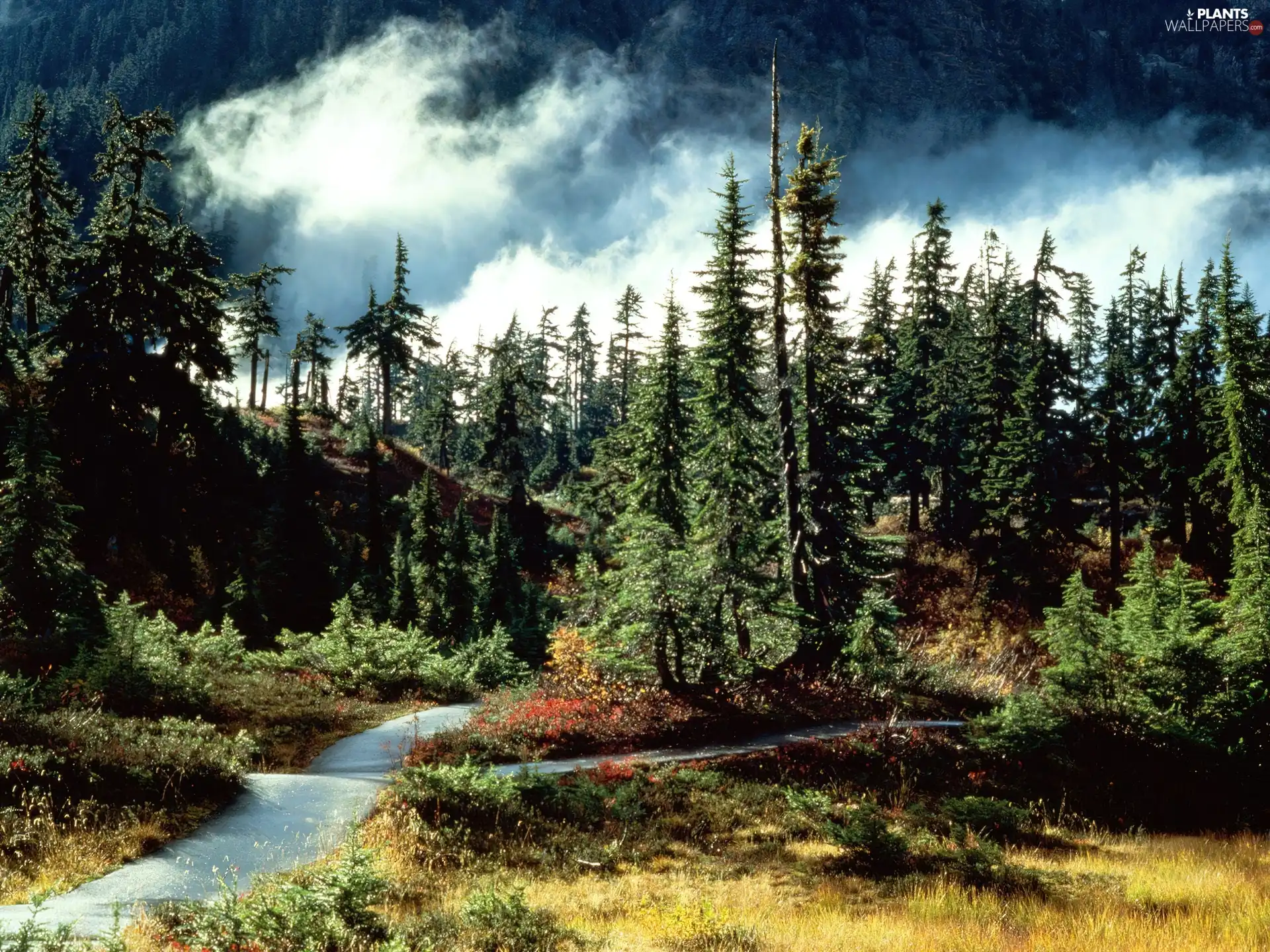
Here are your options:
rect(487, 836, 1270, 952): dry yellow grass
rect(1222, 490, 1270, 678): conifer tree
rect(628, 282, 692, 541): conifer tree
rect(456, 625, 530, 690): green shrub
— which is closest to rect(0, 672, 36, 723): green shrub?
rect(487, 836, 1270, 952): dry yellow grass

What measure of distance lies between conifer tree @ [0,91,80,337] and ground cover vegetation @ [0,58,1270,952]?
10.9 inches

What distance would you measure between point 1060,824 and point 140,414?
36.6 m

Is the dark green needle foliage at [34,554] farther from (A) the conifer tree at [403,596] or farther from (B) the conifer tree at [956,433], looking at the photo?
(B) the conifer tree at [956,433]

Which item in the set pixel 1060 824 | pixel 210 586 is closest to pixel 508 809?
pixel 1060 824

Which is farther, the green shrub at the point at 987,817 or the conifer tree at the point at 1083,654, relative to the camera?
the conifer tree at the point at 1083,654

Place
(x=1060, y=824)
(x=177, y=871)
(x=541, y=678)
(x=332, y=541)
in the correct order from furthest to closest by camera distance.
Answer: (x=332, y=541) < (x=541, y=678) < (x=1060, y=824) < (x=177, y=871)

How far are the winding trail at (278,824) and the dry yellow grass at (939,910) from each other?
3.47 m

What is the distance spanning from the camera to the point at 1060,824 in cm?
1355

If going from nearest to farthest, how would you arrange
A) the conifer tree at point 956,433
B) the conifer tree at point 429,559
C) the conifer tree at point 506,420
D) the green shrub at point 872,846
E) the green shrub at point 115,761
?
1. the green shrub at point 115,761
2. the green shrub at point 872,846
3. the conifer tree at point 429,559
4. the conifer tree at point 956,433
5. the conifer tree at point 506,420

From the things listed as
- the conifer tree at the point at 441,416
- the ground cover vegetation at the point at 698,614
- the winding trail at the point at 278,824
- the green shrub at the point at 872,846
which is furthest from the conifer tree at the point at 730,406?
the conifer tree at the point at 441,416

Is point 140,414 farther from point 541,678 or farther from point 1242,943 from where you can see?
point 1242,943

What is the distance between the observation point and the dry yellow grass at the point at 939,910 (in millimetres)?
7062

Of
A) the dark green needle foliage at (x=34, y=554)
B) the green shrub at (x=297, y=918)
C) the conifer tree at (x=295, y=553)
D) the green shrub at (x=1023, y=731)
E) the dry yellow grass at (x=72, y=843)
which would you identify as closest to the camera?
the green shrub at (x=297, y=918)

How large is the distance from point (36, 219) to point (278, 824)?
4479 cm
